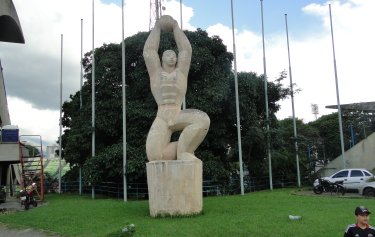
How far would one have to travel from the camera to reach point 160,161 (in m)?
12.4

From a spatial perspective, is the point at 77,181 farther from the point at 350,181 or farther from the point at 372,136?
the point at 372,136

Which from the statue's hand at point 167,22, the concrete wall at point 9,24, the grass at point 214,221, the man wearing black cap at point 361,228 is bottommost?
the grass at point 214,221

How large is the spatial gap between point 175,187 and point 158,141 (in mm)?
1541

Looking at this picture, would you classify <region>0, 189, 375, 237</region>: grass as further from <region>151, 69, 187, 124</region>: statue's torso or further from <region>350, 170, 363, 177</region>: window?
<region>350, 170, 363, 177</region>: window

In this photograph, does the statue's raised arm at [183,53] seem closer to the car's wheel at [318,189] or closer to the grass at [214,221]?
the grass at [214,221]

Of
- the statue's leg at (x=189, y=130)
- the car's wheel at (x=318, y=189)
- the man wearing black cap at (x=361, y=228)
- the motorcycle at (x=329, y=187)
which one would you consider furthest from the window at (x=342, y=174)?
the man wearing black cap at (x=361, y=228)

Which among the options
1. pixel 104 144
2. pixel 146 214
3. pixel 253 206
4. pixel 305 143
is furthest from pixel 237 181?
pixel 146 214

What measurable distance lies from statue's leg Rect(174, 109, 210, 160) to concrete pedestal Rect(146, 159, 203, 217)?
0.43 m

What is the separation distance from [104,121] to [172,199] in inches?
500

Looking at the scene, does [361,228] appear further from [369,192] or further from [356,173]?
[356,173]

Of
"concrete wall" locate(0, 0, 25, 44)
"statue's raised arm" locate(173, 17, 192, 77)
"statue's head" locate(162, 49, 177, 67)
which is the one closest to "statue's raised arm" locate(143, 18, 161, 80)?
"statue's head" locate(162, 49, 177, 67)

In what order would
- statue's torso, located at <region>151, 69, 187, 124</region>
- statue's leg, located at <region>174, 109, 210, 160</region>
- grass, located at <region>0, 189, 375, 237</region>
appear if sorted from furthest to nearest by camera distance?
statue's torso, located at <region>151, 69, 187, 124</region>, statue's leg, located at <region>174, 109, 210, 160</region>, grass, located at <region>0, 189, 375, 237</region>

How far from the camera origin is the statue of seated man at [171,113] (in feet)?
41.6

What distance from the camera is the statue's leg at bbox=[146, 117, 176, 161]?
12695 mm
